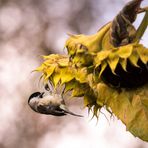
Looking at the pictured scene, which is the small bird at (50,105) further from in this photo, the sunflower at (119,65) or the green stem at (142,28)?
the green stem at (142,28)

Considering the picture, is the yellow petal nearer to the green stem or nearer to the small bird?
the green stem

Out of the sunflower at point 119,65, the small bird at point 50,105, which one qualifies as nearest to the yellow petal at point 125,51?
the sunflower at point 119,65

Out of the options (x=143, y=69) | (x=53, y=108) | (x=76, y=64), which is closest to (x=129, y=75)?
(x=143, y=69)

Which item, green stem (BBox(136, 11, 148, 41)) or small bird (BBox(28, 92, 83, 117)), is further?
small bird (BBox(28, 92, 83, 117))

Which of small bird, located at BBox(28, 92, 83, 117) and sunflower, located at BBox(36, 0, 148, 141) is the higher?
sunflower, located at BBox(36, 0, 148, 141)

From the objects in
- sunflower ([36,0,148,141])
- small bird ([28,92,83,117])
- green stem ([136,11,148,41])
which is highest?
green stem ([136,11,148,41])

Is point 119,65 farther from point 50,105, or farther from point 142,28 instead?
point 50,105

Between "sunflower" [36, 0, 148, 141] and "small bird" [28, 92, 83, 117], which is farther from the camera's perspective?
"small bird" [28, 92, 83, 117]

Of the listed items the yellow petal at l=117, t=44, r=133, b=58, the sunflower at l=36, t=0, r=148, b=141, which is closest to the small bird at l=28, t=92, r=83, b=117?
the sunflower at l=36, t=0, r=148, b=141

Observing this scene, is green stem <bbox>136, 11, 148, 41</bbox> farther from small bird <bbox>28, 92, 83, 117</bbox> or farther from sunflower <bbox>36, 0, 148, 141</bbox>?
small bird <bbox>28, 92, 83, 117</bbox>
